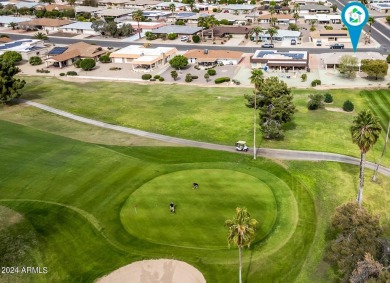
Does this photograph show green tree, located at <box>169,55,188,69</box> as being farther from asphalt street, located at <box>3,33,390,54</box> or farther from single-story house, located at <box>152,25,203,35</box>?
single-story house, located at <box>152,25,203,35</box>

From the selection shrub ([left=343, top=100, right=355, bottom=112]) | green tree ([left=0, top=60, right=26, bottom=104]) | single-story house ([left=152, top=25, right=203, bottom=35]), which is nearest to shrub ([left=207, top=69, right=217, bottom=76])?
shrub ([left=343, top=100, right=355, bottom=112])

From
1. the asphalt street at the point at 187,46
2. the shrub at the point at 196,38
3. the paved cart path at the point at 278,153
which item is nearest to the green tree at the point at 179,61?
the asphalt street at the point at 187,46

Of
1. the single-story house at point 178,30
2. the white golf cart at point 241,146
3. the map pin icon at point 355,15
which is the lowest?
the white golf cart at point 241,146

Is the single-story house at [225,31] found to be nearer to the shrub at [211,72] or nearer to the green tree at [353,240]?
the shrub at [211,72]

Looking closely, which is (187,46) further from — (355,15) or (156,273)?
(156,273)

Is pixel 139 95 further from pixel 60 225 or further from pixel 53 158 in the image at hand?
pixel 60 225

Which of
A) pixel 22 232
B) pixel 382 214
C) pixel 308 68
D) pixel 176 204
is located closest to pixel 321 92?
pixel 308 68
